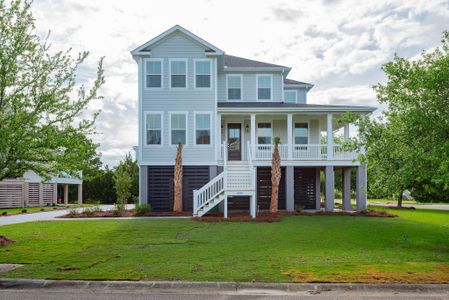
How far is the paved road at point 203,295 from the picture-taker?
724cm

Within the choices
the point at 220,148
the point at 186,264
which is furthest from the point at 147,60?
the point at 186,264

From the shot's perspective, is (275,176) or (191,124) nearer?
(275,176)

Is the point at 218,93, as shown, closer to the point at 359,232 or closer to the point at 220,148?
the point at 220,148

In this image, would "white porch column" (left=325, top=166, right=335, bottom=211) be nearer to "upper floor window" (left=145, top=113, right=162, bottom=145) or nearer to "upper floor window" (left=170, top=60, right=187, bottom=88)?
"upper floor window" (left=170, top=60, right=187, bottom=88)

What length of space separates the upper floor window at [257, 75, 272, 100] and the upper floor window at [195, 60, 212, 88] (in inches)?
154

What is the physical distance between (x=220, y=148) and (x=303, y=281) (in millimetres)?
16664

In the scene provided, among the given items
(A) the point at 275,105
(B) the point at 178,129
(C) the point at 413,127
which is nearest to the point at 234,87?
(A) the point at 275,105

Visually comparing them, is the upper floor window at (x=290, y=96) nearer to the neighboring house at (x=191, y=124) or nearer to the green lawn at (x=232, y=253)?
the neighboring house at (x=191, y=124)

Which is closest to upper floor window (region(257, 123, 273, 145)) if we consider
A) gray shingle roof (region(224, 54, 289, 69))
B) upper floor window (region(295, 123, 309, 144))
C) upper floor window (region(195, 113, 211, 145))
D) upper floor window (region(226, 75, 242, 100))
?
upper floor window (region(295, 123, 309, 144))

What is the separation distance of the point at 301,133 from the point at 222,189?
7.81 meters

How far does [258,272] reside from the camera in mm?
8492

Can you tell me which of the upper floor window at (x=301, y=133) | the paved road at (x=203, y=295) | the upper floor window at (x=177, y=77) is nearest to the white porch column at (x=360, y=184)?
the upper floor window at (x=301, y=133)

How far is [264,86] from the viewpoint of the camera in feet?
86.6

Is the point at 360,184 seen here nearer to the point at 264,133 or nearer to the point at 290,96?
the point at 264,133
